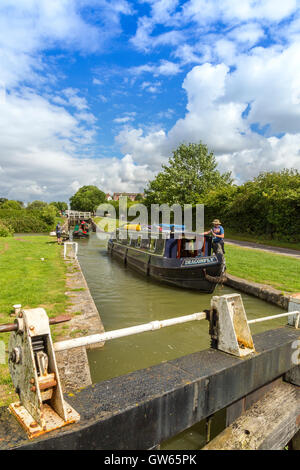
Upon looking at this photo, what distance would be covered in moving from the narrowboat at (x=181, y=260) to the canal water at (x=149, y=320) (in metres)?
0.41

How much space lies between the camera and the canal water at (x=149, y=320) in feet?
15.2

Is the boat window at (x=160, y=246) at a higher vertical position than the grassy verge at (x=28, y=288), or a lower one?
higher

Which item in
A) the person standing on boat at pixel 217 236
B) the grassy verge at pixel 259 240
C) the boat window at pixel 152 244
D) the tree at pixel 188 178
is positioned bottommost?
the grassy verge at pixel 259 240

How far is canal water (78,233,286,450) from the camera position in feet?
15.2

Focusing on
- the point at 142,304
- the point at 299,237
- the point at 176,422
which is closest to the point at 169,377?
the point at 176,422

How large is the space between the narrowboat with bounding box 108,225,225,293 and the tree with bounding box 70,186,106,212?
3235 inches

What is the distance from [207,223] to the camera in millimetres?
30797

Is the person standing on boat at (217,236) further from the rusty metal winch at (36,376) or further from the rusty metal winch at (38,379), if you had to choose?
the rusty metal winch at (38,379)

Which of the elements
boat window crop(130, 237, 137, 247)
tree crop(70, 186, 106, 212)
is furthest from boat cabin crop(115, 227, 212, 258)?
tree crop(70, 186, 106, 212)

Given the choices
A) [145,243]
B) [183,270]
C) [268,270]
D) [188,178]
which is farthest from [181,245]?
[188,178]

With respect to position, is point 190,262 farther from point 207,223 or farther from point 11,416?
point 207,223

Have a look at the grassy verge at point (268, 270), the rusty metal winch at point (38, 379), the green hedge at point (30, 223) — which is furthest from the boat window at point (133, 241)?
the green hedge at point (30, 223)
